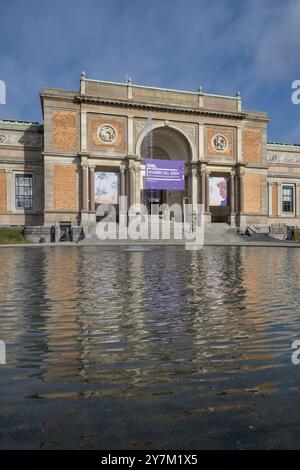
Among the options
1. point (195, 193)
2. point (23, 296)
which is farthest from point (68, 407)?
point (195, 193)

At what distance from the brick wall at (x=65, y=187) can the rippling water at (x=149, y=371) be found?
32230 mm

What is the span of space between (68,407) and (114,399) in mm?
379

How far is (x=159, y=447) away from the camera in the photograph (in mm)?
2682

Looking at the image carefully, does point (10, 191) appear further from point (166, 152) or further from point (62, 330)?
point (62, 330)

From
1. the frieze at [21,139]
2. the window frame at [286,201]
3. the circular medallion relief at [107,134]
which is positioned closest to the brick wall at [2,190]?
the frieze at [21,139]

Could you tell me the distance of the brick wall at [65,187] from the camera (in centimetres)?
3969

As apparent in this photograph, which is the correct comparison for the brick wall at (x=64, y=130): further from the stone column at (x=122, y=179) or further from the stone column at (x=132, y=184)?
the stone column at (x=132, y=184)

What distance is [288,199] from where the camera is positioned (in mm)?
51281

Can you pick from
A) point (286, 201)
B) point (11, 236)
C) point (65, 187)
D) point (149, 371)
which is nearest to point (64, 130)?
point (65, 187)

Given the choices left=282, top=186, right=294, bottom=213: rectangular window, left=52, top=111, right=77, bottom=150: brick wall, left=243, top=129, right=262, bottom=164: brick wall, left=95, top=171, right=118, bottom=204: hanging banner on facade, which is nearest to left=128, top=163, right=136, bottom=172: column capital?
left=95, top=171, right=118, bottom=204: hanging banner on facade

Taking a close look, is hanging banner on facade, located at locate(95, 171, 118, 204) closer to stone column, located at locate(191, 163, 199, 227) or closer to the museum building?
the museum building

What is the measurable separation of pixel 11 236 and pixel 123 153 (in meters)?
13.7

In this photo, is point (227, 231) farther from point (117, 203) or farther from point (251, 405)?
point (251, 405)

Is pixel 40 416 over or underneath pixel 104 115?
underneath
